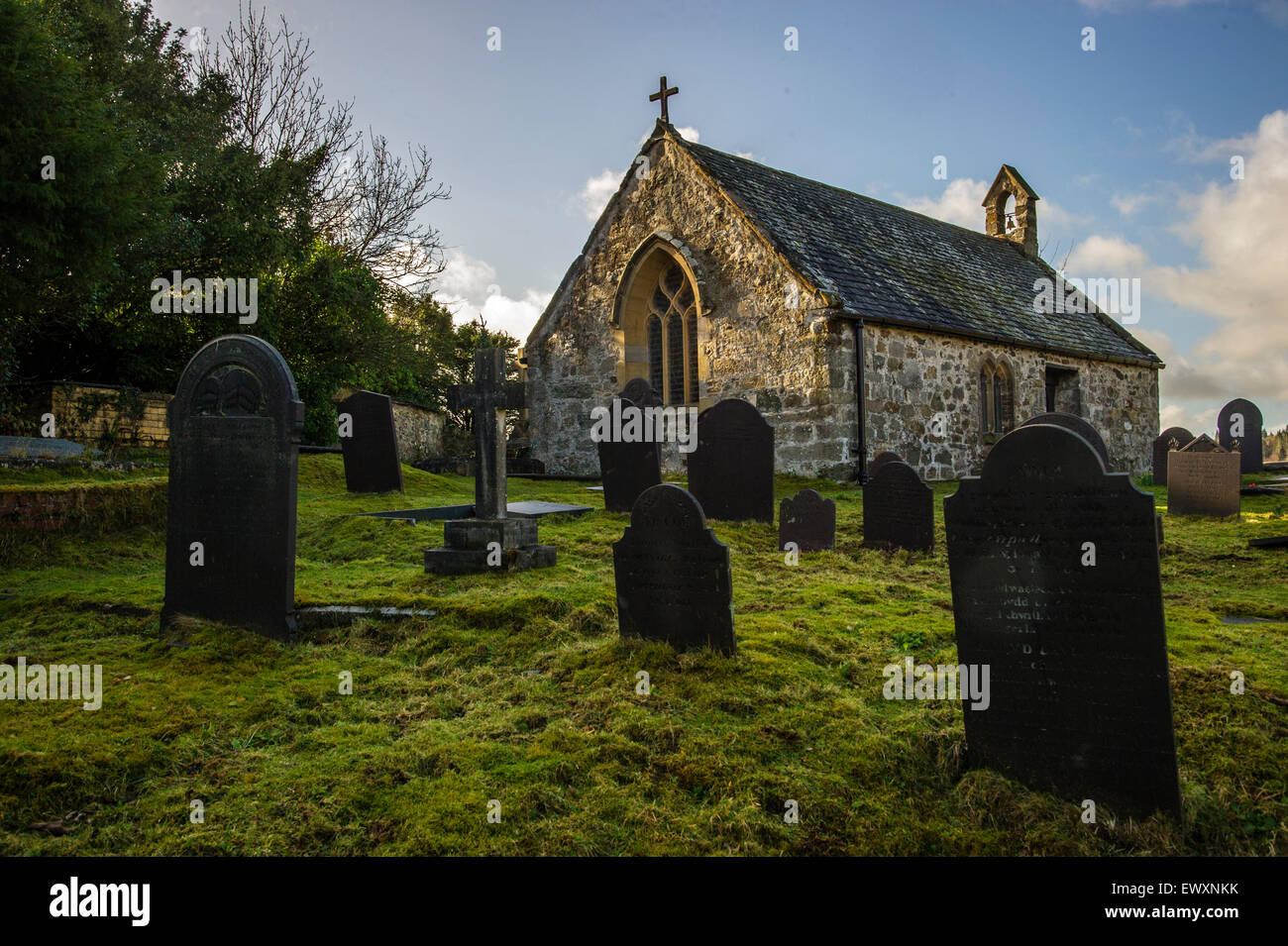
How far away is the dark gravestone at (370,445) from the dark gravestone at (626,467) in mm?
4040

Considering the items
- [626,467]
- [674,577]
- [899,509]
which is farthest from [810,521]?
[674,577]

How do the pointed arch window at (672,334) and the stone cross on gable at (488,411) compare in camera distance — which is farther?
Answer: the pointed arch window at (672,334)

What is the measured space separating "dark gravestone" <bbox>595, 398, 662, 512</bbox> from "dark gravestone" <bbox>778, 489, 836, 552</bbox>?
2.59 metres

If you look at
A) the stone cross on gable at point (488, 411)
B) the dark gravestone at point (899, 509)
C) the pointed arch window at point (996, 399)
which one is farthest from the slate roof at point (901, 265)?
the stone cross on gable at point (488, 411)

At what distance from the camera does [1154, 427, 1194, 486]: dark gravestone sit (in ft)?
50.3

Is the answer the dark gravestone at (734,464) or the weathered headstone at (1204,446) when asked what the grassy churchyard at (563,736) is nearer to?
the dark gravestone at (734,464)

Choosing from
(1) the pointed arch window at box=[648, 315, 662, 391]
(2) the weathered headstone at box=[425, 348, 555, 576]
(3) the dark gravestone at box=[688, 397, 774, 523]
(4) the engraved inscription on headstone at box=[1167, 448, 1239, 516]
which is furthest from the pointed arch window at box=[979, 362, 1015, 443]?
(2) the weathered headstone at box=[425, 348, 555, 576]

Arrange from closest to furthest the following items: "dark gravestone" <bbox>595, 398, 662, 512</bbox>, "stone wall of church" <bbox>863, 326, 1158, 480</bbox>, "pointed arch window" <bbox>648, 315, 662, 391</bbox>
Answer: "dark gravestone" <bbox>595, 398, 662, 512</bbox>, "stone wall of church" <bbox>863, 326, 1158, 480</bbox>, "pointed arch window" <bbox>648, 315, 662, 391</bbox>

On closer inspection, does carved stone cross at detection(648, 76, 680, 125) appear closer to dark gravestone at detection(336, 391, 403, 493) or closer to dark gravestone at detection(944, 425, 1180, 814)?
dark gravestone at detection(336, 391, 403, 493)

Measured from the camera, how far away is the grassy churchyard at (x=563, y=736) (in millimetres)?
3084

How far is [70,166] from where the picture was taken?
10312 mm

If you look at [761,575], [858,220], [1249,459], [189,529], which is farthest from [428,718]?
[1249,459]

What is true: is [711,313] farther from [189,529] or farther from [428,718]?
[428,718]

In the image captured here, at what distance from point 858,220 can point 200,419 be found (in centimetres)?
1752
